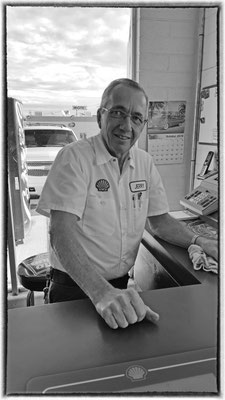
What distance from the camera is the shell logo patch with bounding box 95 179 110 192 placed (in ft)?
4.43

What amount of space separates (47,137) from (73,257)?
308cm

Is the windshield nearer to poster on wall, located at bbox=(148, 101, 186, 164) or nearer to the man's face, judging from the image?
poster on wall, located at bbox=(148, 101, 186, 164)

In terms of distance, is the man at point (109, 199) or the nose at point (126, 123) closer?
the man at point (109, 199)

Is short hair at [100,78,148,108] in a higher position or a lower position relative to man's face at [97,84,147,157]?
higher

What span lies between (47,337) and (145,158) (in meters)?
1.04

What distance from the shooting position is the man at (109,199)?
4.11 feet

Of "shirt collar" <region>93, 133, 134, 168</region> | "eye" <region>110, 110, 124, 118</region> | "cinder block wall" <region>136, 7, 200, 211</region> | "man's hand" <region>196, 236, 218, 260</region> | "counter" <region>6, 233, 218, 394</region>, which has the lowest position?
"counter" <region>6, 233, 218, 394</region>

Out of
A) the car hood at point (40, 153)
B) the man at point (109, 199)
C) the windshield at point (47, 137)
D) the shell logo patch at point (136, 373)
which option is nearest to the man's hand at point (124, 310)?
the shell logo patch at point (136, 373)

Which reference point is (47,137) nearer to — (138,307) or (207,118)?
(207,118)

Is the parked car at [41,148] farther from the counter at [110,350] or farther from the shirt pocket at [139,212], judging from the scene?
the counter at [110,350]

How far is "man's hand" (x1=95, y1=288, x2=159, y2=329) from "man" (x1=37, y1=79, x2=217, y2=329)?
390 mm

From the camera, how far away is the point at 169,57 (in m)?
2.54

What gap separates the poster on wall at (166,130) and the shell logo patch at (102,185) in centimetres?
141

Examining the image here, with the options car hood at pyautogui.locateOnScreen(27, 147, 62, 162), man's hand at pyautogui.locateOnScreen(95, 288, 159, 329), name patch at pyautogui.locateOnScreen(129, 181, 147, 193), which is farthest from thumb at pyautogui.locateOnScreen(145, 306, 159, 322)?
car hood at pyautogui.locateOnScreen(27, 147, 62, 162)
